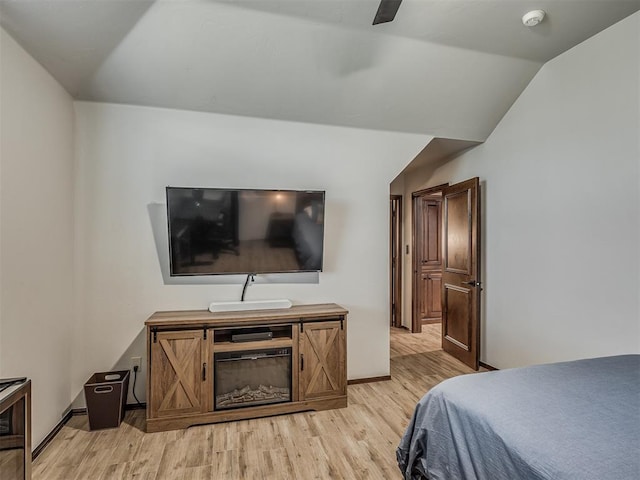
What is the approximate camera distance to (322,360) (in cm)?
278

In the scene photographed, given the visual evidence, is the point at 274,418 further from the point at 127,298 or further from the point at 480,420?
the point at 480,420

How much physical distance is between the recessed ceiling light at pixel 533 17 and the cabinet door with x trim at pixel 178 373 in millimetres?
3188

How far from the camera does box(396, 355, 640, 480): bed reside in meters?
1.06

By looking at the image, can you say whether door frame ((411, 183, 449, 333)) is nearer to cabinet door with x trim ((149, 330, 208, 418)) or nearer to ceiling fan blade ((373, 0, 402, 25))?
cabinet door with x trim ((149, 330, 208, 418))

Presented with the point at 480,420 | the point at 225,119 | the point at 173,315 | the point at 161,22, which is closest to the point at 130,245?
the point at 173,315

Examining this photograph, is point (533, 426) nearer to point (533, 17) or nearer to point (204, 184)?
point (533, 17)

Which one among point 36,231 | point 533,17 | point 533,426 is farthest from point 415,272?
point 36,231

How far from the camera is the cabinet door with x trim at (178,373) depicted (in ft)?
8.06

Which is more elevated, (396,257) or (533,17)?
(533,17)

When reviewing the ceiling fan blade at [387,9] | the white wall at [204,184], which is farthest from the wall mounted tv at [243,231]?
the ceiling fan blade at [387,9]

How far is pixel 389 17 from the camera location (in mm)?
1636

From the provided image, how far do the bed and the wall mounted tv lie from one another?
169 cm

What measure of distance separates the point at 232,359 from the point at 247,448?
615mm

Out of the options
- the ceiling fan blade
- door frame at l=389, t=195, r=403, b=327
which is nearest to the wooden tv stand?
the ceiling fan blade
